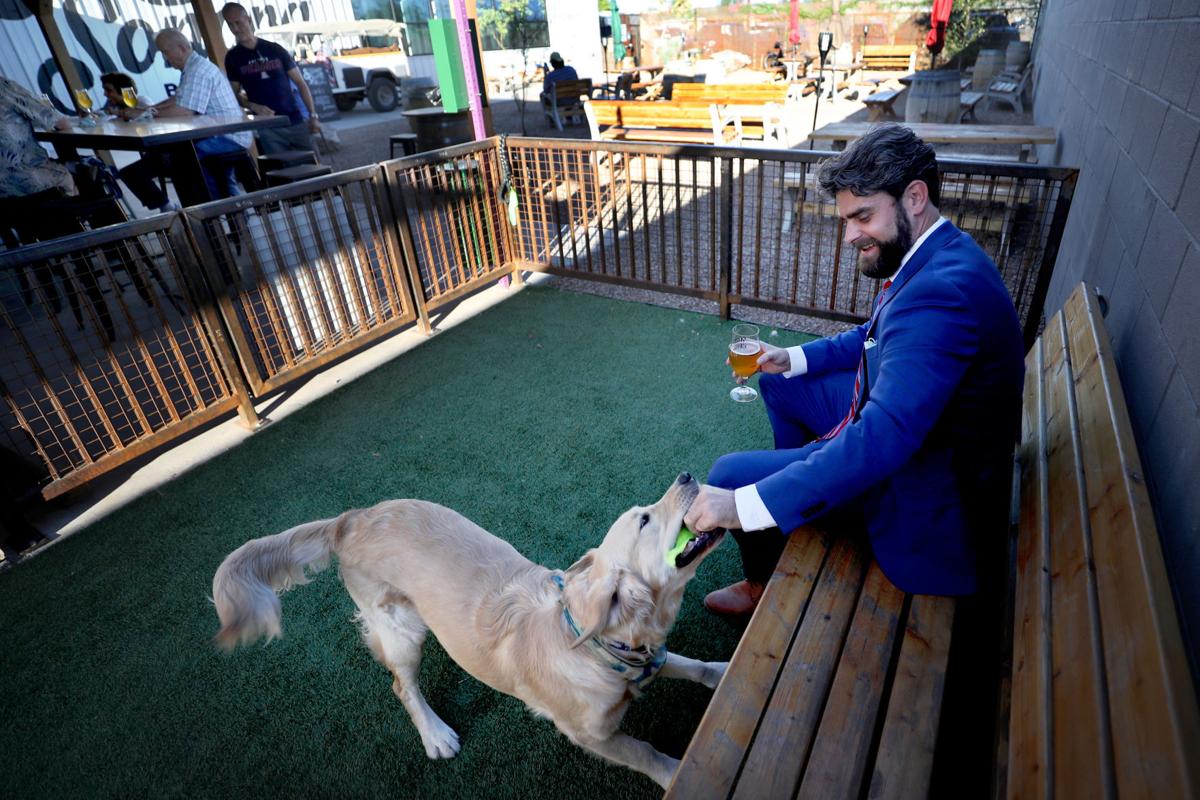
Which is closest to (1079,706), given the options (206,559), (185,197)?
(206,559)

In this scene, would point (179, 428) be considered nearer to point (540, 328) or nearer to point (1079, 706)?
point (540, 328)

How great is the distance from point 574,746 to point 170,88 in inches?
469

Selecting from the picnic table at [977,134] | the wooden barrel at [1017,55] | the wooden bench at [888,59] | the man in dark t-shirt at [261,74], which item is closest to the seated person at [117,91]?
the man in dark t-shirt at [261,74]

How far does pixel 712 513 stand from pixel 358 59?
2269 centimetres

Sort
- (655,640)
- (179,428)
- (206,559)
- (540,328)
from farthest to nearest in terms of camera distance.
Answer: (540,328)
(179,428)
(206,559)
(655,640)

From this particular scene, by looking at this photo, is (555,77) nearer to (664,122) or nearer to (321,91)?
(664,122)

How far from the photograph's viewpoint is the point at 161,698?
2.37 m

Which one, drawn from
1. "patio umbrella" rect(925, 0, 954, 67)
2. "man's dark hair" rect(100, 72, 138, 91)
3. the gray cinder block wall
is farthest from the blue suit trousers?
"patio umbrella" rect(925, 0, 954, 67)

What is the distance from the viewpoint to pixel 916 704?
1401mm

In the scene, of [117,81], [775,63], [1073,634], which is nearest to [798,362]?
[1073,634]

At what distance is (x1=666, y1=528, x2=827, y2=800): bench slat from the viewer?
1.32m

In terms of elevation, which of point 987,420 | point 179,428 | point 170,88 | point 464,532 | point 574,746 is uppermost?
point 170,88

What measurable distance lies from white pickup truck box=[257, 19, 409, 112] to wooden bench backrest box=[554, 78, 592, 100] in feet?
27.3

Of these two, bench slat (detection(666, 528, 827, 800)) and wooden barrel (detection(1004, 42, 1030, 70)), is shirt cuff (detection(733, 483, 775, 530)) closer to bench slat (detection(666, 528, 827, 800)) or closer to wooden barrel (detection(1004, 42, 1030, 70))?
bench slat (detection(666, 528, 827, 800))
